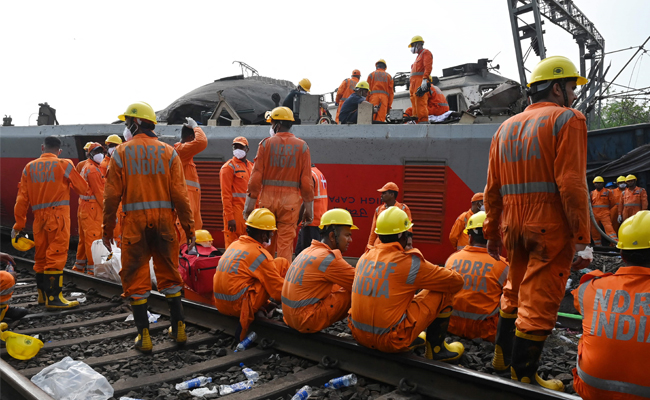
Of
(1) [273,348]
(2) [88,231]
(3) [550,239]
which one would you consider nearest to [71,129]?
(2) [88,231]

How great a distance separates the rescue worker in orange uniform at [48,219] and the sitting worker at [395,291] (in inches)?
144

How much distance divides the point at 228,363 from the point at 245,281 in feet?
2.42

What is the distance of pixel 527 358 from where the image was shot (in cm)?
275

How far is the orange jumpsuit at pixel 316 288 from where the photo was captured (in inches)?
143

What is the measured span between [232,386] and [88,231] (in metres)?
4.41

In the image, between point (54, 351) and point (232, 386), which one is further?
point (54, 351)

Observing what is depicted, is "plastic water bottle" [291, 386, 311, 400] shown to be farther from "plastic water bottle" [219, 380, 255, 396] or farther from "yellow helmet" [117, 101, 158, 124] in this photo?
"yellow helmet" [117, 101, 158, 124]

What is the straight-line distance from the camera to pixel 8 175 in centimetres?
953

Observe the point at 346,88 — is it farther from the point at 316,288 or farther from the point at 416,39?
the point at 316,288

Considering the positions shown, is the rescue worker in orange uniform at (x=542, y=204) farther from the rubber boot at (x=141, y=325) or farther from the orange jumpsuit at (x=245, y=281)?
the rubber boot at (x=141, y=325)

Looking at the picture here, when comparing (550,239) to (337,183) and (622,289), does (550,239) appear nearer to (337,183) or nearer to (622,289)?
(622,289)

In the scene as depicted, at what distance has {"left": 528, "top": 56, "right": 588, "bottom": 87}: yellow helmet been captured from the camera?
2.88m

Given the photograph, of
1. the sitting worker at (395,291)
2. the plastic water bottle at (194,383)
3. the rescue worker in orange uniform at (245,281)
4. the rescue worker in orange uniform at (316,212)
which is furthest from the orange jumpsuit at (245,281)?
the rescue worker in orange uniform at (316,212)

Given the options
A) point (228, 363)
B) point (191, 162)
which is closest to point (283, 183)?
point (191, 162)
